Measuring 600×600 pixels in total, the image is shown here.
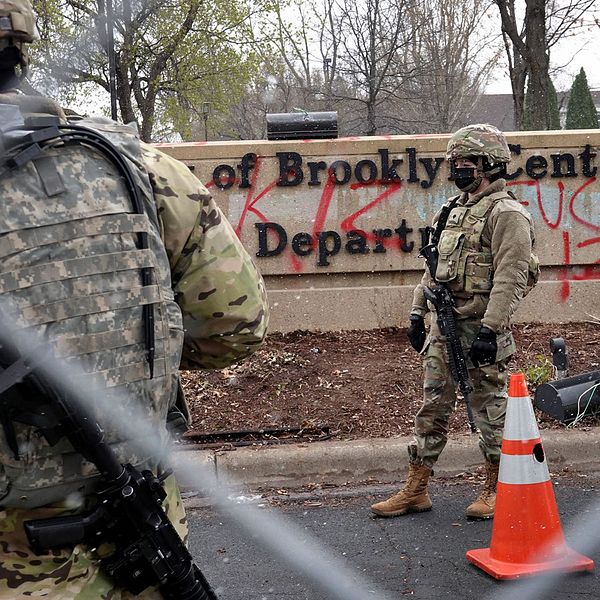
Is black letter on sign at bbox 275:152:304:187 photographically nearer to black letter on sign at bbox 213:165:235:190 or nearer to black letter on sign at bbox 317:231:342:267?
black letter on sign at bbox 213:165:235:190

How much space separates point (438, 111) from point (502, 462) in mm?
22894

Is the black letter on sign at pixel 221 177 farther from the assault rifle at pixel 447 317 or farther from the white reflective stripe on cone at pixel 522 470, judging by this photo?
the white reflective stripe on cone at pixel 522 470

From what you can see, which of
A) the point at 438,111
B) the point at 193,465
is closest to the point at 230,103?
the point at 438,111

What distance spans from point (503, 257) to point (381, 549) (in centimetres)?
156

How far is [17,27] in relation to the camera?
1.74 metres

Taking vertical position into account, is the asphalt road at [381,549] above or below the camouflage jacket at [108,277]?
below

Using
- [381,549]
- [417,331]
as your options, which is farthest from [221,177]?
[381,549]

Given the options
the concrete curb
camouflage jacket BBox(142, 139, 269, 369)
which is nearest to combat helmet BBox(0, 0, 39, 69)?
camouflage jacket BBox(142, 139, 269, 369)

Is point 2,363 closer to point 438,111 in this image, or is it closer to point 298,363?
point 298,363

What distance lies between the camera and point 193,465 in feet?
17.0

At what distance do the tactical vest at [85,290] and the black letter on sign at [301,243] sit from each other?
6.08 m

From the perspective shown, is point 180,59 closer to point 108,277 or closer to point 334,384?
point 334,384

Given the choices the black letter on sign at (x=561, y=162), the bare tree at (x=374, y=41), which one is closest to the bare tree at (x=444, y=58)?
the bare tree at (x=374, y=41)

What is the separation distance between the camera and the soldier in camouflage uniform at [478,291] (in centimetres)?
449
